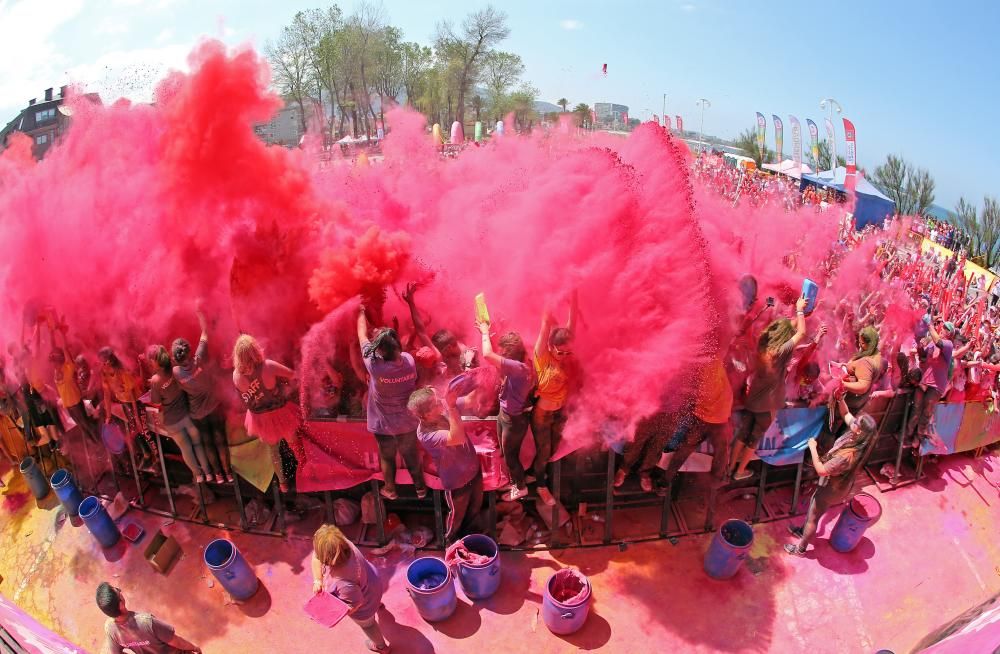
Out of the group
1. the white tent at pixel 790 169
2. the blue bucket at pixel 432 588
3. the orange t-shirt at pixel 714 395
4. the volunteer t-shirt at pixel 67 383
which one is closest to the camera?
the blue bucket at pixel 432 588

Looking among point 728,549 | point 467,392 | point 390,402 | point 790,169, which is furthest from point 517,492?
point 790,169

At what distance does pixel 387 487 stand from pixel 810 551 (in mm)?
3941

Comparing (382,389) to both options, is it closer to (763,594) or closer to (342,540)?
(342,540)

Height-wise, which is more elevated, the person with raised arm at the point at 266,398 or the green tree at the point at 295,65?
the green tree at the point at 295,65

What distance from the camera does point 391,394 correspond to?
4.16 m

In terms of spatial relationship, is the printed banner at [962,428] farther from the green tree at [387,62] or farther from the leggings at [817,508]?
the green tree at [387,62]

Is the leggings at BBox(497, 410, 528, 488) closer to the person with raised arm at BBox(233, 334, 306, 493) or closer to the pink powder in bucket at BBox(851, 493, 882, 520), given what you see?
the person with raised arm at BBox(233, 334, 306, 493)

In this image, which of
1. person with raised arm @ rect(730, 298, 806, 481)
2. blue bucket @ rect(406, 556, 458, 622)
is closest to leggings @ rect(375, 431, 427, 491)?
blue bucket @ rect(406, 556, 458, 622)

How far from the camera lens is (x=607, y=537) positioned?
498 cm

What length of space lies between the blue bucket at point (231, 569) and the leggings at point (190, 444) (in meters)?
0.87

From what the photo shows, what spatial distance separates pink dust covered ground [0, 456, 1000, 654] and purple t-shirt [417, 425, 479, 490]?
38.2 inches

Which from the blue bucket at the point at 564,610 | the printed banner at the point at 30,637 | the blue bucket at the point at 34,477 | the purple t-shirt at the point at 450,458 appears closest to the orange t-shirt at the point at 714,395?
the blue bucket at the point at 564,610

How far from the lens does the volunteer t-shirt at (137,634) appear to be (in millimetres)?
3531

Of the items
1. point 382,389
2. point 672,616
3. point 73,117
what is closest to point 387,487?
point 382,389
